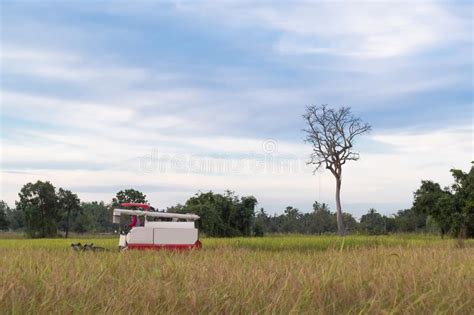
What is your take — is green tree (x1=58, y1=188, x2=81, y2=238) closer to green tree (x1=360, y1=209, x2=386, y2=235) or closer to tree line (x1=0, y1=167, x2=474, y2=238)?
tree line (x1=0, y1=167, x2=474, y2=238)

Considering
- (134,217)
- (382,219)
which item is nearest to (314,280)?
(134,217)

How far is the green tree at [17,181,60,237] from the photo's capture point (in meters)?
54.4

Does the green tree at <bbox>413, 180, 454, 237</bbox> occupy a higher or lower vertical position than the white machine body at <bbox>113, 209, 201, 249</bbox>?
higher

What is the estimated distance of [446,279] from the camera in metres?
5.51

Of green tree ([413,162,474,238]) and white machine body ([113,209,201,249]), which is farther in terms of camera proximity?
green tree ([413,162,474,238])

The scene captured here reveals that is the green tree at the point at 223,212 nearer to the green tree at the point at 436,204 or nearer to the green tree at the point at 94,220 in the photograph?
the green tree at the point at 436,204

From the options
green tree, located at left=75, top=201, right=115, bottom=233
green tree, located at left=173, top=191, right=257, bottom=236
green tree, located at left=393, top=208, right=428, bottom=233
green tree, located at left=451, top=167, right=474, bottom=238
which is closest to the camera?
green tree, located at left=451, top=167, right=474, bottom=238

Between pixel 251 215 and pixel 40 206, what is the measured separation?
24.8 metres

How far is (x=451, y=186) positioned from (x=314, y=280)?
37038mm

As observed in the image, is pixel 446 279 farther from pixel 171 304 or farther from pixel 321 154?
pixel 321 154

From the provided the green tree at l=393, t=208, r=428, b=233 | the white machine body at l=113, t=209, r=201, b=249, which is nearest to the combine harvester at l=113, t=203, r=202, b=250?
the white machine body at l=113, t=209, r=201, b=249

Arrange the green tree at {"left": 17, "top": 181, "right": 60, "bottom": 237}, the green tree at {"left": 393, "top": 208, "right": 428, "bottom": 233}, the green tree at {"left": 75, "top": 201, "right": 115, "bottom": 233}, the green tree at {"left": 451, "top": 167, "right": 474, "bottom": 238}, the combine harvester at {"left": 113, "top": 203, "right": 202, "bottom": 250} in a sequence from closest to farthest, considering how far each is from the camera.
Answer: the combine harvester at {"left": 113, "top": 203, "right": 202, "bottom": 250} < the green tree at {"left": 451, "top": 167, "right": 474, "bottom": 238} < the green tree at {"left": 17, "top": 181, "right": 60, "bottom": 237} < the green tree at {"left": 393, "top": 208, "right": 428, "bottom": 233} < the green tree at {"left": 75, "top": 201, "right": 115, "bottom": 233}

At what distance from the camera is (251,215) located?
45594 millimetres

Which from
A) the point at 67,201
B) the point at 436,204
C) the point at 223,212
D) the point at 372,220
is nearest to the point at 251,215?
the point at 223,212
